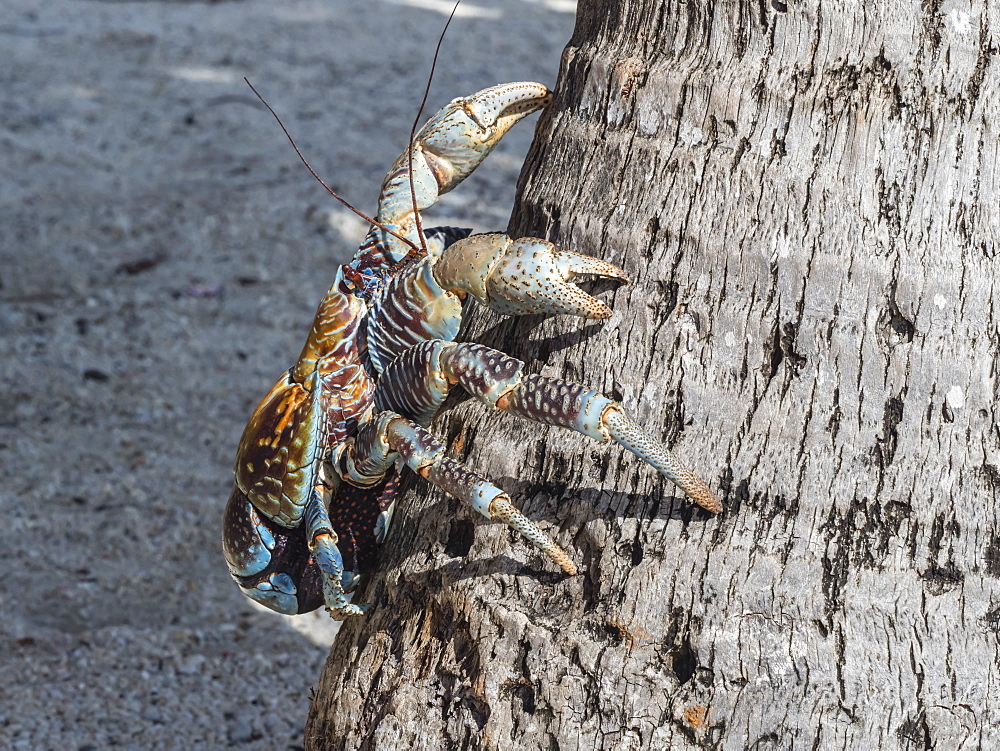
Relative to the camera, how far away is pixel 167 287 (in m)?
5.65

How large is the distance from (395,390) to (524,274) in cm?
43

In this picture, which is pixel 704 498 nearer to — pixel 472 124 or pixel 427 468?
pixel 427 468

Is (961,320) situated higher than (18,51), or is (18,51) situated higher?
(961,320)

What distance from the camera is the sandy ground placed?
3254 millimetres

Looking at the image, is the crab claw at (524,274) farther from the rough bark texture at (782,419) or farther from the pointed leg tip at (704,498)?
the pointed leg tip at (704,498)

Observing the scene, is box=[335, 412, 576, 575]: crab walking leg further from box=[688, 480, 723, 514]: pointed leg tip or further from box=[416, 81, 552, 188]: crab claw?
box=[416, 81, 552, 188]: crab claw

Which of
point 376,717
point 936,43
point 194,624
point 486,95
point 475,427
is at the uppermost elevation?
point 936,43

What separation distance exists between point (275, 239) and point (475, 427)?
4284 mm

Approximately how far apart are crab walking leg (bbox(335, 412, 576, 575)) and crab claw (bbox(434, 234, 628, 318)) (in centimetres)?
32

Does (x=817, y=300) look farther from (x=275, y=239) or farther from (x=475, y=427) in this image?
(x=275, y=239)

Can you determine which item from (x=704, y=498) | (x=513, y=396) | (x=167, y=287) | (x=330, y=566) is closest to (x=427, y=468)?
(x=513, y=396)

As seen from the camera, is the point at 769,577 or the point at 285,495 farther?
the point at 285,495

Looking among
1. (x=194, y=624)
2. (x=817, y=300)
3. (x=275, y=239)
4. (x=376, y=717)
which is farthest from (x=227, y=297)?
(x=817, y=300)

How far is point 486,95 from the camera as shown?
227cm
